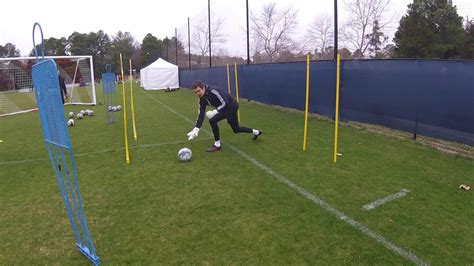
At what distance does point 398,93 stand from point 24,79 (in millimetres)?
18355

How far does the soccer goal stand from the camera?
1877 centimetres

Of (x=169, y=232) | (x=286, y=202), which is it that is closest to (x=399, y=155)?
(x=286, y=202)

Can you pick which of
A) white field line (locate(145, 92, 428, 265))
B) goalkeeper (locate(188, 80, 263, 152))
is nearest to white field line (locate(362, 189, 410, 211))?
white field line (locate(145, 92, 428, 265))

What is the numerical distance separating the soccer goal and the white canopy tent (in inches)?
331

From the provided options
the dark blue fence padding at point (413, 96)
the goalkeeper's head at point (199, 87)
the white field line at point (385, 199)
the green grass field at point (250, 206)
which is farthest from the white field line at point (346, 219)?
the dark blue fence padding at point (413, 96)

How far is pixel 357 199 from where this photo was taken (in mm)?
5031

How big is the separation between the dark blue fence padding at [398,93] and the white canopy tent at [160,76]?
68.7 feet

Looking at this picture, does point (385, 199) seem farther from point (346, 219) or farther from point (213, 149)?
point (213, 149)

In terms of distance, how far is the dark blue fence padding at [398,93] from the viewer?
24.8 ft

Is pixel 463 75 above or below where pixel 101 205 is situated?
above

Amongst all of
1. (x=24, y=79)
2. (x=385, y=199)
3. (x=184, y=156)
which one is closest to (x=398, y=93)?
(x=385, y=199)

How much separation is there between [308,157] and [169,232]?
3836mm

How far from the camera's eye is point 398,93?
9.09 m

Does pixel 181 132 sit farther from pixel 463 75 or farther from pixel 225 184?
→ pixel 463 75
